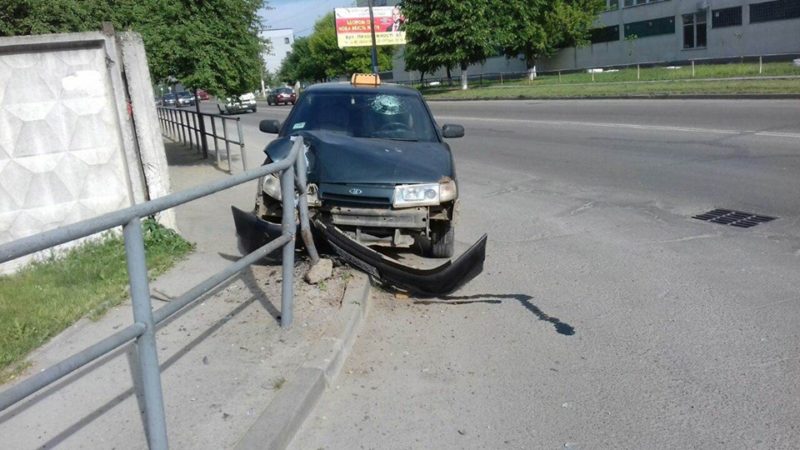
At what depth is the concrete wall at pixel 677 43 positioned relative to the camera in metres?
43.8

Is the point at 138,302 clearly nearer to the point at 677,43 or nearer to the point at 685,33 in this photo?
the point at 685,33

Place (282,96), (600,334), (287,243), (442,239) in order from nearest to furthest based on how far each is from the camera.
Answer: (287,243)
(600,334)
(442,239)
(282,96)

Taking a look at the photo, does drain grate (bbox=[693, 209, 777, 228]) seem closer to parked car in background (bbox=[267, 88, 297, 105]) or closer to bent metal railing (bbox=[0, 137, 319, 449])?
bent metal railing (bbox=[0, 137, 319, 449])

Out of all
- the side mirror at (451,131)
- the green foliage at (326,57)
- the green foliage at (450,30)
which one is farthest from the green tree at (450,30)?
the side mirror at (451,131)

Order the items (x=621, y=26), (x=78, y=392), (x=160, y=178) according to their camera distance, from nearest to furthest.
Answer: (x=78, y=392) → (x=160, y=178) → (x=621, y=26)

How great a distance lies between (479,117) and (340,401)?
2244 cm

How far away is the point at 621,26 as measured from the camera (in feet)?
186

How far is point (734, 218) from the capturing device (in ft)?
27.8

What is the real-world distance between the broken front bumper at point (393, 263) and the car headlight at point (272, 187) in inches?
19.6

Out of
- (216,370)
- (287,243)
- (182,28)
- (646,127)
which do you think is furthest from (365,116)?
(646,127)

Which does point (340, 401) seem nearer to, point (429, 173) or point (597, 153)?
point (429, 173)

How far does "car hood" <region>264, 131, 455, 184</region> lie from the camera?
6.54m

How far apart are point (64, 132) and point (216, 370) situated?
399cm

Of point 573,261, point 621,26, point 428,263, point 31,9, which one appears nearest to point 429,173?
point 428,263
